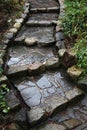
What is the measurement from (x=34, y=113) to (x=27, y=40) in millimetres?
3293

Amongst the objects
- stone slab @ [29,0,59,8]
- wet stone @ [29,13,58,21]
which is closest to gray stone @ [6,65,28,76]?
wet stone @ [29,13,58,21]

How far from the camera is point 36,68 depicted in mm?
6406

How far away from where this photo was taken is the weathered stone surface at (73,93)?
218 inches

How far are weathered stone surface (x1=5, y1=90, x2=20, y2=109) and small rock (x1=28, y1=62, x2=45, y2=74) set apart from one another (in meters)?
1.11


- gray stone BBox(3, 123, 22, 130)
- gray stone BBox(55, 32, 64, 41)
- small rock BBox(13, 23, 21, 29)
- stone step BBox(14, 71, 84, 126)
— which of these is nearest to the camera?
gray stone BBox(3, 123, 22, 130)

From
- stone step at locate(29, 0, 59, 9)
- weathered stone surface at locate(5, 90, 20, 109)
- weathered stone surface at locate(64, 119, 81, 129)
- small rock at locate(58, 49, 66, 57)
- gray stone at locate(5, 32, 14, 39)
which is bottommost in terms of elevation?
weathered stone surface at locate(64, 119, 81, 129)

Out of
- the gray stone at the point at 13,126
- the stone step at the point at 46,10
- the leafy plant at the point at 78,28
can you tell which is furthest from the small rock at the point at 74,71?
the stone step at the point at 46,10

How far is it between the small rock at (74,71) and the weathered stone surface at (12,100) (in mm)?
1535

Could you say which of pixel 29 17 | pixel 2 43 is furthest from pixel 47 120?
pixel 29 17

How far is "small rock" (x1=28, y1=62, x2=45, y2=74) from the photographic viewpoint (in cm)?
638

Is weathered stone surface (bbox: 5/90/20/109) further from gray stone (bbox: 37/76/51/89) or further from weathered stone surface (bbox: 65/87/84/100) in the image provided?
weathered stone surface (bbox: 65/87/84/100)

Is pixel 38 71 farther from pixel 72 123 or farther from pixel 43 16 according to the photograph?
pixel 43 16

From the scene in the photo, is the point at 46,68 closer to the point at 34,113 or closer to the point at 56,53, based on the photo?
the point at 56,53

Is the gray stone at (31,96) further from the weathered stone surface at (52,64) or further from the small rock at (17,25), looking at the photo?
the small rock at (17,25)
